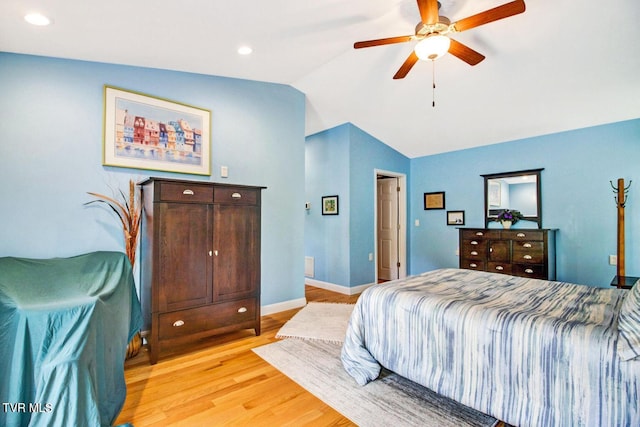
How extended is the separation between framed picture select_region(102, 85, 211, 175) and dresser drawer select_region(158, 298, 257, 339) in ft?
4.43

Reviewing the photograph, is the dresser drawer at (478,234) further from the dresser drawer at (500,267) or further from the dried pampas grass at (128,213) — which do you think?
the dried pampas grass at (128,213)

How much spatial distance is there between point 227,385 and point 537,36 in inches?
147

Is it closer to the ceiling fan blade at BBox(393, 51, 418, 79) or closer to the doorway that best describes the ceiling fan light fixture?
→ the ceiling fan blade at BBox(393, 51, 418, 79)

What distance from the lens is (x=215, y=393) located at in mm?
1945

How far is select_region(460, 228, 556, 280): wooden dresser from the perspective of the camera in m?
3.85

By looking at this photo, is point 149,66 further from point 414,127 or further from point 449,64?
point 414,127

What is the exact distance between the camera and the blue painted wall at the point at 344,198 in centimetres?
464

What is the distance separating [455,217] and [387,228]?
124 cm

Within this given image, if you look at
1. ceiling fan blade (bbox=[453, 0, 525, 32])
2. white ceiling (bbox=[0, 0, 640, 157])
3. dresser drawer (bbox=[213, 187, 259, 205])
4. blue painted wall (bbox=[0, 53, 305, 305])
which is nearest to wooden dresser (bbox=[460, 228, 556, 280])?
white ceiling (bbox=[0, 0, 640, 157])

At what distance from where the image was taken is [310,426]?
5.35ft

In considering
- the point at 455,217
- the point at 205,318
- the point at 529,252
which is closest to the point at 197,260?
the point at 205,318

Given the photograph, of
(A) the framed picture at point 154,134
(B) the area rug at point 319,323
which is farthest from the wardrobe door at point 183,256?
(B) the area rug at point 319,323

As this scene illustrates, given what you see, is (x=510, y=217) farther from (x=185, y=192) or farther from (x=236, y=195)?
(x=185, y=192)

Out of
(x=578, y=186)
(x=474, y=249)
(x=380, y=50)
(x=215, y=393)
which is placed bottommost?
(x=215, y=393)
